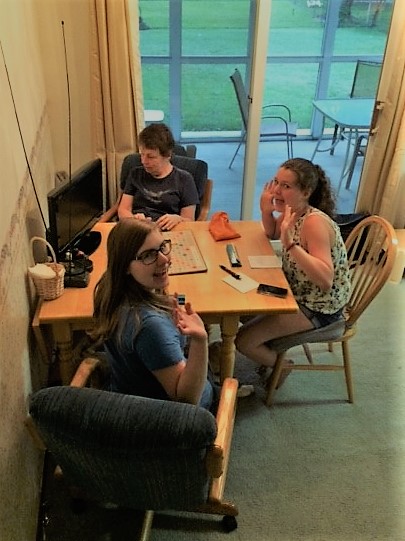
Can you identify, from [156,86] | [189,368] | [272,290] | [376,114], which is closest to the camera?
[189,368]

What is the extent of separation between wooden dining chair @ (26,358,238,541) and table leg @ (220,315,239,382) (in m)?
0.53

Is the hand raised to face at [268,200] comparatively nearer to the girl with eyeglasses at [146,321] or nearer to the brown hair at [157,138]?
the brown hair at [157,138]

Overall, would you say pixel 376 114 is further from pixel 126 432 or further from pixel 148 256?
pixel 126 432

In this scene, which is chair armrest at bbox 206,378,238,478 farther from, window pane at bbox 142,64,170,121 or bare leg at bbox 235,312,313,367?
window pane at bbox 142,64,170,121

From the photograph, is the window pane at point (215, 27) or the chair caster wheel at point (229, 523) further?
the window pane at point (215, 27)

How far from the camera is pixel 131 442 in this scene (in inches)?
48.1

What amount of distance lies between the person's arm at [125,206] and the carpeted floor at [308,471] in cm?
96

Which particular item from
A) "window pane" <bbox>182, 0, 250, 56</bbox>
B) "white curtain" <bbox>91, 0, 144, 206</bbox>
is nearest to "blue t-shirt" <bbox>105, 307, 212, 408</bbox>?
"white curtain" <bbox>91, 0, 144, 206</bbox>

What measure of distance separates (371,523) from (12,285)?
5.05 ft

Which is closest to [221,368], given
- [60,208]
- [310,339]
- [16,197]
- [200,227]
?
[310,339]

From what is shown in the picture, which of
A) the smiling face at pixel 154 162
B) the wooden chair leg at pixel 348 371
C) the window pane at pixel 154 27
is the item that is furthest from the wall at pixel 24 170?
the wooden chair leg at pixel 348 371

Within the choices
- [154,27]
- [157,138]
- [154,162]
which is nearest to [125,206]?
[154,162]

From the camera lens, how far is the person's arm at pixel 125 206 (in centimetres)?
276

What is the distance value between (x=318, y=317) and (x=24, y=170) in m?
1.36
